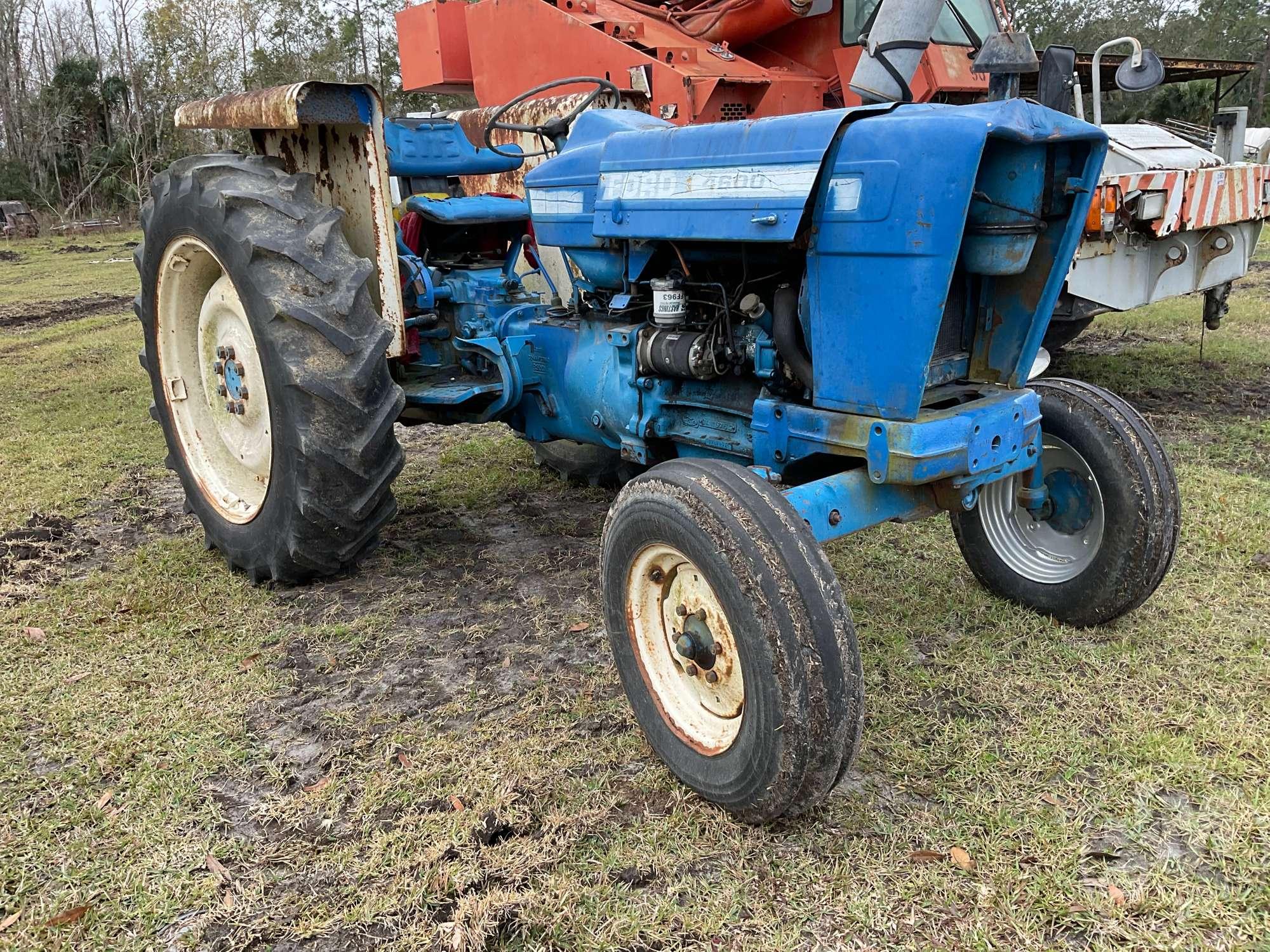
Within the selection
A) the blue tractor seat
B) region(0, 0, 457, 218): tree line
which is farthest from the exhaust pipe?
region(0, 0, 457, 218): tree line

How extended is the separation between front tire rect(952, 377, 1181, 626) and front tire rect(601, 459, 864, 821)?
1177 millimetres

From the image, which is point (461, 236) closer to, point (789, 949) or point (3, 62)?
point (789, 949)

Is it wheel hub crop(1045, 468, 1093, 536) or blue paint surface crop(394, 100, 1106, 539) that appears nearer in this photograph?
blue paint surface crop(394, 100, 1106, 539)

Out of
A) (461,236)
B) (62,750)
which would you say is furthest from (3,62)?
(62,750)

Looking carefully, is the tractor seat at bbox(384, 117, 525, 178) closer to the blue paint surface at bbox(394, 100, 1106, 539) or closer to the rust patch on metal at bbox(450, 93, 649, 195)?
the rust patch on metal at bbox(450, 93, 649, 195)

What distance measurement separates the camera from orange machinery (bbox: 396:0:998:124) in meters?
5.42

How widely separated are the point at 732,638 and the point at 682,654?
0.18m

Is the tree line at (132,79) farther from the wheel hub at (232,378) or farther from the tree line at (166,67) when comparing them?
the wheel hub at (232,378)

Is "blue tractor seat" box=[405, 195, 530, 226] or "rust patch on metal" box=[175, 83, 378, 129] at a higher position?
"rust patch on metal" box=[175, 83, 378, 129]

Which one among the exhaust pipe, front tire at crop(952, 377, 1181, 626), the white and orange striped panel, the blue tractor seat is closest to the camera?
the exhaust pipe

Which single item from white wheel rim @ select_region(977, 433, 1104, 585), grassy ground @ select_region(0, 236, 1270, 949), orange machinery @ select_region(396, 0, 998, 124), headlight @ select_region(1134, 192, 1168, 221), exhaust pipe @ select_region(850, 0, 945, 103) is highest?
orange machinery @ select_region(396, 0, 998, 124)

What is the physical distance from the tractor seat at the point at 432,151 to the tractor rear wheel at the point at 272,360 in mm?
683

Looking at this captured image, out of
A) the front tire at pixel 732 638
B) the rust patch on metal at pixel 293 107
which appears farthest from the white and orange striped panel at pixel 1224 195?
the rust patch on metal at pixel 293 107

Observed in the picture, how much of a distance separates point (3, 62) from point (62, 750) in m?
26.4
